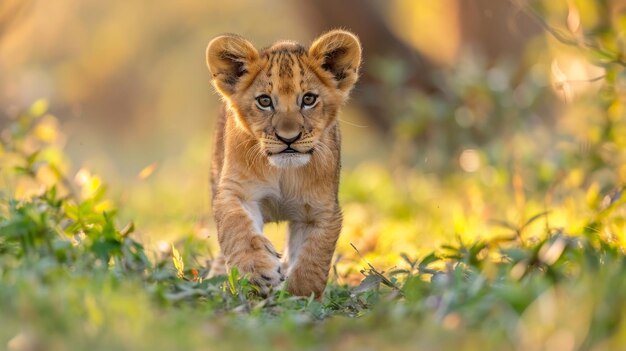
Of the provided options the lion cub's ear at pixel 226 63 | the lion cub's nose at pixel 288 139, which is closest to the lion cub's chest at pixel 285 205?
the lion cub's nose at pixel 288 139

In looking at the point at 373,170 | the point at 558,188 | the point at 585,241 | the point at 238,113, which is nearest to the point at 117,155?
the point at 373,170

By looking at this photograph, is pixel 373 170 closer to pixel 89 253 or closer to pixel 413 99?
pixel 413 99

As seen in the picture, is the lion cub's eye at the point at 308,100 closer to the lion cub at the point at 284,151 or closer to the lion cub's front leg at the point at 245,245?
the lion cub at the point at 284,151

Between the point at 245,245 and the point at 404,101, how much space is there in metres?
5.48

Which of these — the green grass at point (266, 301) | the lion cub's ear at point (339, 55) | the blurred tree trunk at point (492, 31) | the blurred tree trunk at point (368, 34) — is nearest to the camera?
the green grass at point (266, 301)

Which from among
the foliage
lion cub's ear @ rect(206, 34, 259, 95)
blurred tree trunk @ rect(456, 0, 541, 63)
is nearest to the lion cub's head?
lion cub's ear @ rect(206, 34, 259, 95)

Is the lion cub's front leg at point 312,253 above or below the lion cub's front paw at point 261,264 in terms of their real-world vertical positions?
below

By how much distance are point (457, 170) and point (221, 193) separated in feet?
15.4

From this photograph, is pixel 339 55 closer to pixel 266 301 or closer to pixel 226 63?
pixel 226 63

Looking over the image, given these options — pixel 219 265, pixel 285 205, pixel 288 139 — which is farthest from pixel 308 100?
pixel 219 265

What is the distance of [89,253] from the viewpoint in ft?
13.8

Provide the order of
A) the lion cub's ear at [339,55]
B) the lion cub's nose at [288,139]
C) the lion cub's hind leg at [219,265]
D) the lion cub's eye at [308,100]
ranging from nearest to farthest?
the lion cub's nose at [288,139]
the lion cub's eye at [308,100]
the lion cub's ear at [339,55]
the lion cub's hind leg at [219,265]

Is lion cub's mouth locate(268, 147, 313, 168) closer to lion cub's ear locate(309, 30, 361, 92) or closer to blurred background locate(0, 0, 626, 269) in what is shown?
lion cub's ear locate(309, 30, 361, 92)

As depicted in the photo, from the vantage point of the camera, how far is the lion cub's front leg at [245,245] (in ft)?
15.3
